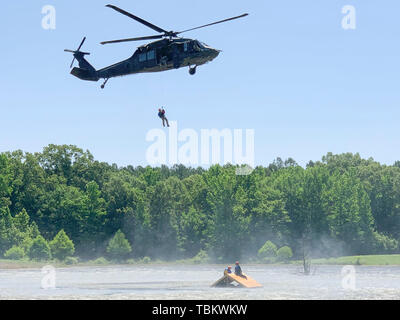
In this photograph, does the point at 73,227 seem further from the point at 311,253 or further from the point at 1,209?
the point at 311,253

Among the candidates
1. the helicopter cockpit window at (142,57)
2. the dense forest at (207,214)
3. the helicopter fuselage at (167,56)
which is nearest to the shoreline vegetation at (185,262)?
the dense forest at (207,214)

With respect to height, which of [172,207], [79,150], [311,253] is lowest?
[311,253]

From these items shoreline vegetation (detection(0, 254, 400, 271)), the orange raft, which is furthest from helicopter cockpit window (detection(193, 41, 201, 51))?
shoreline vegetation (detection(0, 254, 400, 271))

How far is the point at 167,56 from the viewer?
2003 inches

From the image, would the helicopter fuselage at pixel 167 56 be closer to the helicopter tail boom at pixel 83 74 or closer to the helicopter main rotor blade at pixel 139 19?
the helicopter main rotor blade at pixel 139 19

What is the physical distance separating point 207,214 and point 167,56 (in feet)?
279

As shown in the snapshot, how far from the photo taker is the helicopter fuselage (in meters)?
50.1

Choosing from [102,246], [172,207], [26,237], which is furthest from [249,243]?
[26,237]

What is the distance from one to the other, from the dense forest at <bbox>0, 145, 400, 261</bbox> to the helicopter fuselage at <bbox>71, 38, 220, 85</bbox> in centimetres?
7083

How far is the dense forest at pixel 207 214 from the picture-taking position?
124375 mm

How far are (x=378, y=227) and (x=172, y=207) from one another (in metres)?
44.1
